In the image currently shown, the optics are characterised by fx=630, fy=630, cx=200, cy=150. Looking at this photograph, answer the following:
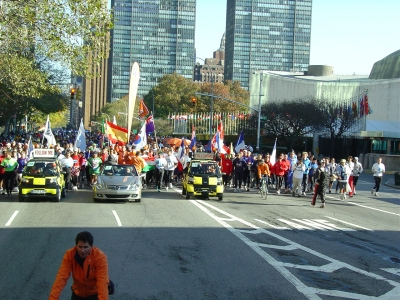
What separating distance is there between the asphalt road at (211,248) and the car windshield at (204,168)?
6.77 ft

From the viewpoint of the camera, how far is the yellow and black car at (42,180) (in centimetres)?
2167

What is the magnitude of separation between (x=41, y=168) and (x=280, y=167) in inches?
415

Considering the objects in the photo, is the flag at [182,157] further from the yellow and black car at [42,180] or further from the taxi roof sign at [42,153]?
the yellow and black car at [42,180]

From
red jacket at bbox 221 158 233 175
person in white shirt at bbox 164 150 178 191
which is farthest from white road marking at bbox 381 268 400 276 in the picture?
red jacket at bbox 221 158 233 175

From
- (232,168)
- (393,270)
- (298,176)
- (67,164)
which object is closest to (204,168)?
(298,176)

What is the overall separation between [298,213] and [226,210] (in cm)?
229

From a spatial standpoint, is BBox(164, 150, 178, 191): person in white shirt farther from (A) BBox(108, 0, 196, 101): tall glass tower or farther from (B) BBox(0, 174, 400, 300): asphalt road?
(A) BBox(108, 0, 196, 101): tall glass tower

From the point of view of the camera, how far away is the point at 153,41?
7608 inches

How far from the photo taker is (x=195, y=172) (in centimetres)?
2409

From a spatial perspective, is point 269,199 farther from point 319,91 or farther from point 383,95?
point 319,91

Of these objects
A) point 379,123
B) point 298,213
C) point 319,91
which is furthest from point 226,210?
point 319,91

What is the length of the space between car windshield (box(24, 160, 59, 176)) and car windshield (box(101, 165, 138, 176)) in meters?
1.73

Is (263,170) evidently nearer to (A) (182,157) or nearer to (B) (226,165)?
(B) (226,165)

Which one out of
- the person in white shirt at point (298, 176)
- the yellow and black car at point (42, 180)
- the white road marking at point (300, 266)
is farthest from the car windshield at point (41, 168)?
the person in white shirt at point (298, 176)
